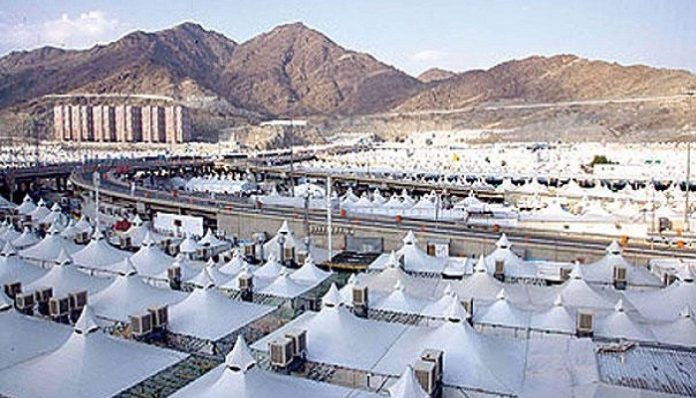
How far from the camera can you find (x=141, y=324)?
1502 centimetres

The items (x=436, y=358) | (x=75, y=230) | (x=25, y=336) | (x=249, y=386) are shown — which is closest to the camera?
(x=249, y=386)

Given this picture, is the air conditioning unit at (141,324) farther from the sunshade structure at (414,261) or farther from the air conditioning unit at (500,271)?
the air conditioning unit at (500,271)

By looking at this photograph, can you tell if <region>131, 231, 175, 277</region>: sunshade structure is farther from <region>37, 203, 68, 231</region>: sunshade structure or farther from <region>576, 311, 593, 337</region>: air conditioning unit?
<region>576, 311, 593, 337</region>: air conditioning unit

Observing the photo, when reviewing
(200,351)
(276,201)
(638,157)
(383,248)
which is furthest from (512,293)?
(638,157)

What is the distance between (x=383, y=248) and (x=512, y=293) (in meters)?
12.5

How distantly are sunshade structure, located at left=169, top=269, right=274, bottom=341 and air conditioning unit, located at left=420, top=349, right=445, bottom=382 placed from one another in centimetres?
547

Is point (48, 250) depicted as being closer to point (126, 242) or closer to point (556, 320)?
point (126, 242)

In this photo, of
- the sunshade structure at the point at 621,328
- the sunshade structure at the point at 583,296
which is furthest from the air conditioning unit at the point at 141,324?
the sunshade structure at the point at 583,296

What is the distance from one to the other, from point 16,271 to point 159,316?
853 centimetres

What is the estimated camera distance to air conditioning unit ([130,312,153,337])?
49.3 feet

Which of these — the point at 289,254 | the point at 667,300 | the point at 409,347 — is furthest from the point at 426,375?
the point at 289,254

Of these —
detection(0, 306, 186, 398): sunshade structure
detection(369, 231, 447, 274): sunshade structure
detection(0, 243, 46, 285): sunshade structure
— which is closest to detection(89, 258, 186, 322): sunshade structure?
detection(0, 306, 186, 398): sunshade structure

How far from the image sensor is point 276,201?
4484 cm

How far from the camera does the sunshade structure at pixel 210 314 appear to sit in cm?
1570
